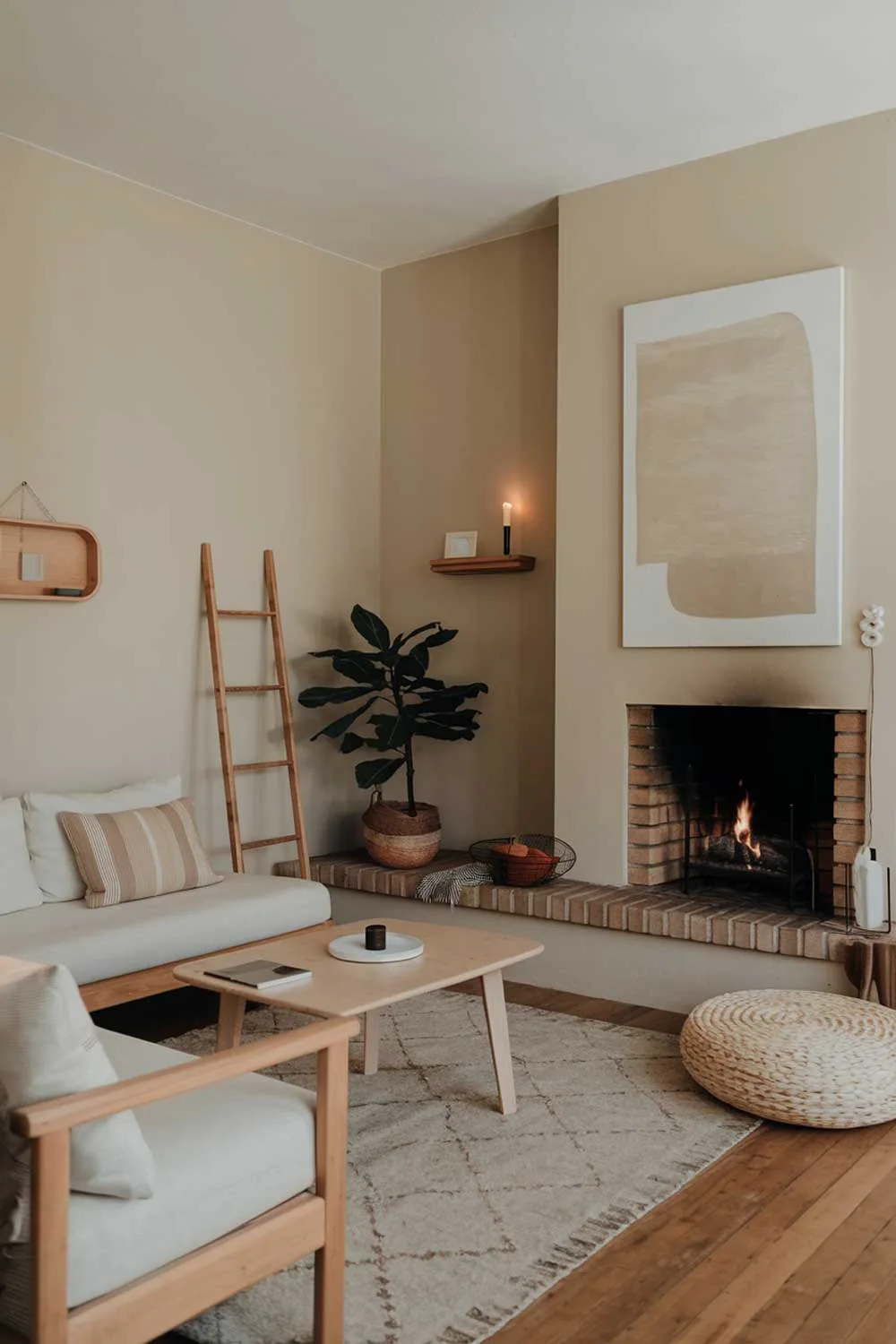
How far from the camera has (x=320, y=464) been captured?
5.63 meters

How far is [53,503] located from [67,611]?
406mm

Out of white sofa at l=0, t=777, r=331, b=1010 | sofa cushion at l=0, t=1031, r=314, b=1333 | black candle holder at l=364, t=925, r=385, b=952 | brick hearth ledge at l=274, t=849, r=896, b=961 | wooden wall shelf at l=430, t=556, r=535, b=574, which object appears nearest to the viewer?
sofa cushion at l=0, t=1031, r=314, b=1333

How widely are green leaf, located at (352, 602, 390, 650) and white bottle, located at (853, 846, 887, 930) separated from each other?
2.22 m

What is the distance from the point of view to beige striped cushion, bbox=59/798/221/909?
160 inches

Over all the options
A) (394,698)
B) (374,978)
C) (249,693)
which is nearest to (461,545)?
(394,698)

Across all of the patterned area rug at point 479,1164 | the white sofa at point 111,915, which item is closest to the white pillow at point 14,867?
the white sofa at point 111,915

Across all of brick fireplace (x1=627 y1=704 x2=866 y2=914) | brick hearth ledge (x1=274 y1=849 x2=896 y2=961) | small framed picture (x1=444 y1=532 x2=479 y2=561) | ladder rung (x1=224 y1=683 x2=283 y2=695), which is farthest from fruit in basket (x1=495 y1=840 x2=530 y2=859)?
small framed picture (x1=444 y1=532 x2=479 y2=561)

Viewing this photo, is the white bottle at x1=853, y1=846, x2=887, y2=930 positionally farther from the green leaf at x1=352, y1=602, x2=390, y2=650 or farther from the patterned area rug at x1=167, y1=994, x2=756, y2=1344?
the green leaf at x1=352, y1=602, x2=390, y2=650

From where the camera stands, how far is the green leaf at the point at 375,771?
5098mm

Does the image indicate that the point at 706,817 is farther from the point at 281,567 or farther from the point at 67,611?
the point at 67,611

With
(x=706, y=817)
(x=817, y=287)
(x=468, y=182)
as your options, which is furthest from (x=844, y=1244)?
(x=468, y=182)

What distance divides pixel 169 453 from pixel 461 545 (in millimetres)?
1397

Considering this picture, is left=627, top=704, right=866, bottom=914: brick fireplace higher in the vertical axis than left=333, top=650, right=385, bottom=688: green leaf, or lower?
lower

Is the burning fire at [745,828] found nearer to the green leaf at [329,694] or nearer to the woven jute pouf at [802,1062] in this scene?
the woven jute pouf at [802,1062]
